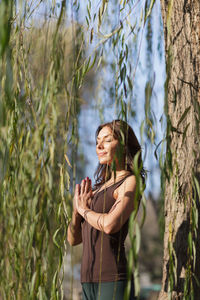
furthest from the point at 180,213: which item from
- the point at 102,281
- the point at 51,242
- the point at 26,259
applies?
the point at 26,259

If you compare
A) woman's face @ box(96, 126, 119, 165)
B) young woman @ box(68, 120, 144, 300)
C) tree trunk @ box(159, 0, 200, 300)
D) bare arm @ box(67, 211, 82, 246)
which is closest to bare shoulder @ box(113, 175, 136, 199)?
young woman @ box(68, 120, 144, 300)

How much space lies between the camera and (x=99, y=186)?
179 cm

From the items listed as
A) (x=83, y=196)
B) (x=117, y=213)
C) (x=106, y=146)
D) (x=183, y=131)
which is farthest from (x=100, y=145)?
(x=183, y=131)

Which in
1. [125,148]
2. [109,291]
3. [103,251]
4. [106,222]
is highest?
Answer: [125,148]

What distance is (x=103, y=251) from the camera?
→ 4.96ft

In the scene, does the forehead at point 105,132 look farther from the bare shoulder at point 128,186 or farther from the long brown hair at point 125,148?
the bare shoulder at point 128,186

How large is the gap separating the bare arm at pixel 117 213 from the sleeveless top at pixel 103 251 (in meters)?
0.03

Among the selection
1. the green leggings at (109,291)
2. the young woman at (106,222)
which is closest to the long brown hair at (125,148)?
the young woman at (106,222)

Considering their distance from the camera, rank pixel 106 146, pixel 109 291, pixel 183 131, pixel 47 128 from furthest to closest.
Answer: pixel 183 131 < pixel 106 146 < pixel 109 291 < pixel 47 128

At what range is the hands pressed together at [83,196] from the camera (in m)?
1.54

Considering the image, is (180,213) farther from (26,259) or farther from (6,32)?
(6,32)

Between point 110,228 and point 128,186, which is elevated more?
point 128,186

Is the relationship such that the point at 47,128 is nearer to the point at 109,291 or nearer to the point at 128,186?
the point at 128,186

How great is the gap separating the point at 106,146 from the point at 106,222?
0.96 ft
